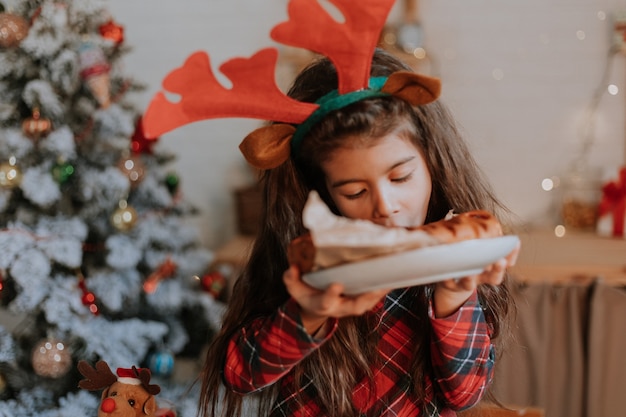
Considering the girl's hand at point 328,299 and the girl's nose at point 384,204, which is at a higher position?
the girl's nose at point 384,204

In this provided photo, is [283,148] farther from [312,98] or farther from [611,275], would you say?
[611,275]

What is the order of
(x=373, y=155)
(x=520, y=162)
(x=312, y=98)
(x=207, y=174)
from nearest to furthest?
(x=373, y=155) → (x=312, y=98) → (x=520, y=162) → (x=207, y=174)

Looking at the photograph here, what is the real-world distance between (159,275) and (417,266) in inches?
59.8

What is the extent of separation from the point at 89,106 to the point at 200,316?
79 cm

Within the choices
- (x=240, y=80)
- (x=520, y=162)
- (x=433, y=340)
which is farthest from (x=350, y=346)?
(x=520, y=162)

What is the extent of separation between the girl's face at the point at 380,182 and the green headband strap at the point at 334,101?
0.19ft

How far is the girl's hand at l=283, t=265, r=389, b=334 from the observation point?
72 cm

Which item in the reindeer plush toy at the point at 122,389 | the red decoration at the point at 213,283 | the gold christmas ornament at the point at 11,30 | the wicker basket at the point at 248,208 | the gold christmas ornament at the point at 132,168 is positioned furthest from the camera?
the wicker basket at the point at 248,208

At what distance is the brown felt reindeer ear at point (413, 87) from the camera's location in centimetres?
82

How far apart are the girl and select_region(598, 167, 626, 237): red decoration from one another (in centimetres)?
141

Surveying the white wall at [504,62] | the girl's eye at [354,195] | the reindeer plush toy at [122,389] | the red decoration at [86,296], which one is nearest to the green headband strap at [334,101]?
the girl's eye at [354,195]

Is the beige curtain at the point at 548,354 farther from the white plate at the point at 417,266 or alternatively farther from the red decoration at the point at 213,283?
the white plate at the point at 417,266

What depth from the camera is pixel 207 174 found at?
9.00 ft

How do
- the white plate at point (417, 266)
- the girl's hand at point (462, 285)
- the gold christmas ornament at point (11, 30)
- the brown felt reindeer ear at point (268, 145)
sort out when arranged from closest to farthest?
1. the white plate at point (417, 266)
2. the girl's hand at point (462, 285)
3. the brown felt reindeer ear at point (268, 145)
4. the gold christmas ornament at point (11, 30)
